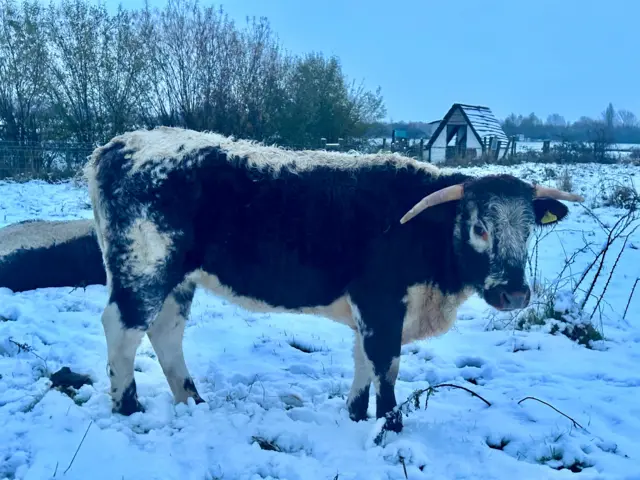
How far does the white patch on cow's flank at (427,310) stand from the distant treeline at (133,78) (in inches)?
801

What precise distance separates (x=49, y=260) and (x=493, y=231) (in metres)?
6.03

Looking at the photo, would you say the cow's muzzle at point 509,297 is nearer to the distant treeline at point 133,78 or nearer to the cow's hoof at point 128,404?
the cow's hoof at point 128,404

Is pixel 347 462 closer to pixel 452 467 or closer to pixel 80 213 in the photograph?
pixel 452 467

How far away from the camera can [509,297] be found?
369cm

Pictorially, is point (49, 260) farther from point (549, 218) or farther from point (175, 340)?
point (549, 218)

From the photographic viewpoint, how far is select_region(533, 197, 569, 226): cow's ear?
4277mm

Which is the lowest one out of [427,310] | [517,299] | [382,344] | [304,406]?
[304,406]

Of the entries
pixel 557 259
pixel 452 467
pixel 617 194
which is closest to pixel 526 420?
pixel 452 467

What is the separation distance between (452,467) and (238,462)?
53.8 inches

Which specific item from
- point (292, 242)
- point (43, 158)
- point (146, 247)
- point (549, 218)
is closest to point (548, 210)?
point (549, 218)

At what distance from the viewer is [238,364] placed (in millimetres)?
4984

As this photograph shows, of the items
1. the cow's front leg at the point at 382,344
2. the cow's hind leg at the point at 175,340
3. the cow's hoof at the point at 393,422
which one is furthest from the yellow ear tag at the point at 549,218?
the cow's hind leg at the point at 175,340

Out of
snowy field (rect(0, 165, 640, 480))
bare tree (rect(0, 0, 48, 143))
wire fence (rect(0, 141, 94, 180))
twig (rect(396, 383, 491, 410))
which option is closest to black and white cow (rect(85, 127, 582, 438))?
twig (rect(396, 383, 491, 410))

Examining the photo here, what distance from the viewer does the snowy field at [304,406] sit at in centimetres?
338
